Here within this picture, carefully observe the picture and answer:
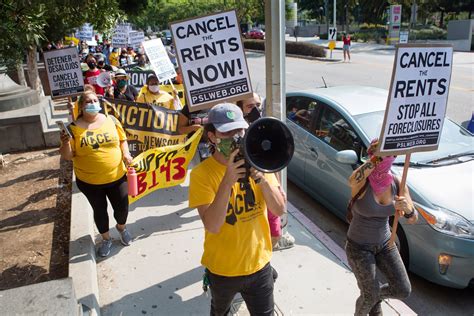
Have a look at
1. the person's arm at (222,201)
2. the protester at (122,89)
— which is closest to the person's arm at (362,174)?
the person's arm at (222,201)

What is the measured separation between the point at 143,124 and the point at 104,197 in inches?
62.3

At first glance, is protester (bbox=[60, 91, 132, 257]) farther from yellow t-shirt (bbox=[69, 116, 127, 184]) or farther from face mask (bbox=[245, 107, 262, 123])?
face mask (bbox=[245, 107, 262, 123])

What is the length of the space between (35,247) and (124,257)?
1.20 metres

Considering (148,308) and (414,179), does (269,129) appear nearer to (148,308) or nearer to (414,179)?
(148,308)

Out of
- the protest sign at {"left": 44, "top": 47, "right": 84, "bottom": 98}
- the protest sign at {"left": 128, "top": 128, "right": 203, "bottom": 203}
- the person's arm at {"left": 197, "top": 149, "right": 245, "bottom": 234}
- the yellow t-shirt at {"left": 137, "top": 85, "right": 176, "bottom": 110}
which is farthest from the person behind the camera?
the yellow t-shirt at {"left": 137, "top": 85, "right": 176, "bottom": 110}

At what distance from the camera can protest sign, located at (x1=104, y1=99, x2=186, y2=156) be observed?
5883 mm

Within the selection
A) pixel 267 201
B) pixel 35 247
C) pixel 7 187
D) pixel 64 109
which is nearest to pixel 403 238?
pixel 267 201

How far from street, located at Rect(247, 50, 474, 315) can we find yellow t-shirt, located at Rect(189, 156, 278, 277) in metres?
2.18

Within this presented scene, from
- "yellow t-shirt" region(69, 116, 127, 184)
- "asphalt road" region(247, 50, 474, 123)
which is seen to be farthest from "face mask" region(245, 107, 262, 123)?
"asphalt road" region(247, 50, 474, 123)

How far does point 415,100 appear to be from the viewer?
329 centimetres

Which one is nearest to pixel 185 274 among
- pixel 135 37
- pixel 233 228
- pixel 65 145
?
pixel 65 145

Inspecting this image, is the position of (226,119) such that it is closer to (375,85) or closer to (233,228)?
(233,228)

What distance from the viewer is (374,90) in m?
6.29

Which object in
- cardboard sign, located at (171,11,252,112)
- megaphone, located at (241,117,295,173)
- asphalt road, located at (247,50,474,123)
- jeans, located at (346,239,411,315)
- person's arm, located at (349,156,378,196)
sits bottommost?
asphalt road, located at (247,50,474,123)
